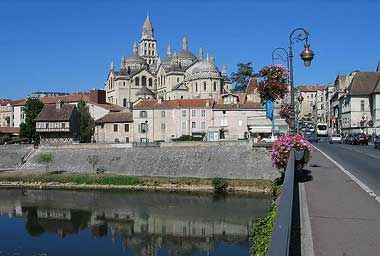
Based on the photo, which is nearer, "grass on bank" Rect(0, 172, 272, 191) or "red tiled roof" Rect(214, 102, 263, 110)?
"grass on bank" Rect(0, 172, 272, 191)

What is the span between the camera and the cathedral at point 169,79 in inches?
3664

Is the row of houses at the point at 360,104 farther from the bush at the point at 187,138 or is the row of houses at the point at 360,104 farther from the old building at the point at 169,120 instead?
the old building at the point at 169,120

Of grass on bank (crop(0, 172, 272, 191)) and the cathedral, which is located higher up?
the cathedral

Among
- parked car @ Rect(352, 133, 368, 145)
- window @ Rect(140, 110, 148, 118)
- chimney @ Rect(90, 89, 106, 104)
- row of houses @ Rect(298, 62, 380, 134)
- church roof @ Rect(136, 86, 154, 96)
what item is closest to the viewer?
parked car @ Rect(352, 133, 368, 145)

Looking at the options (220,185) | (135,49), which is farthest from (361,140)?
(135,49)

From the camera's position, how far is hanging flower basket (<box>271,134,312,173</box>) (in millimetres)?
15344

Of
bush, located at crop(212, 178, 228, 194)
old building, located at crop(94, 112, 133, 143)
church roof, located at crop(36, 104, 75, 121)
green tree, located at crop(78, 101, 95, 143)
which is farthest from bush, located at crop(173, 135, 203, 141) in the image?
bush, located at crop(212, 178, 228, 194)

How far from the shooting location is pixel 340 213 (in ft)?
31.6

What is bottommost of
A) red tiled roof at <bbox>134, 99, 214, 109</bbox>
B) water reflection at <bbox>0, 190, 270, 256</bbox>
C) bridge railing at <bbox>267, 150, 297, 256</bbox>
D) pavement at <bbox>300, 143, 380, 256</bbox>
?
water reflection at <bbox>0, 190, 270, 256</bbox>

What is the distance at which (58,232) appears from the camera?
3409 cm

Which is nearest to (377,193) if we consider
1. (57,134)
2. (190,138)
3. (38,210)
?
(38,210)

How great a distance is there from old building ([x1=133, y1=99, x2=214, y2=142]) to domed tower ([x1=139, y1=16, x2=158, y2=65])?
190 ft

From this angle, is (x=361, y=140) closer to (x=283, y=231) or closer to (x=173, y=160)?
(x=173, y=160)

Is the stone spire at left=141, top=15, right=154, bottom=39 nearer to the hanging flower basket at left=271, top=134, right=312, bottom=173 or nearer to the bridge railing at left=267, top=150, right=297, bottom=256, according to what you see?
the hanging flower basket at left=271, top=134, right=312, bottom=173
